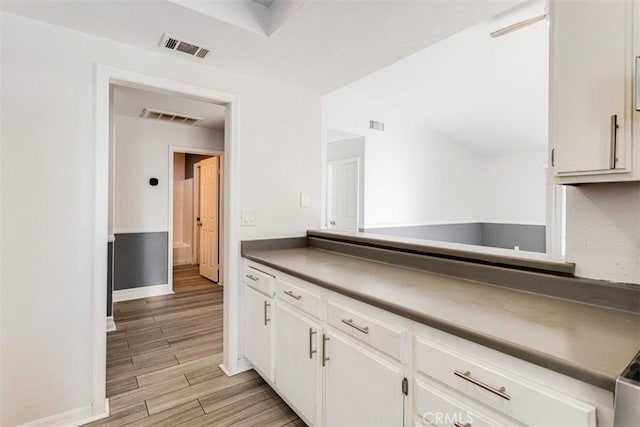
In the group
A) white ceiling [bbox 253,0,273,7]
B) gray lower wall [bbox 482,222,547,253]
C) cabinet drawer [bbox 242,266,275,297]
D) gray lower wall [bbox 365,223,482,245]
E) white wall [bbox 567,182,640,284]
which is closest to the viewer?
white wall [bbox 567,182,640,284]

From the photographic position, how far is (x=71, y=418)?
1870mm

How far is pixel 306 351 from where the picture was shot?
1.70 m

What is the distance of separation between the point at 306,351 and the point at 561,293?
47.7 inches

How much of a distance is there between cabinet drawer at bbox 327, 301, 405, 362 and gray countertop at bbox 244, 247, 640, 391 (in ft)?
0.29

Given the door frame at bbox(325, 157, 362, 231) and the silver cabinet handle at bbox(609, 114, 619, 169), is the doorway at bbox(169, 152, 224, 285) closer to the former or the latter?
the door frame at bbox(325, 157, 362, 231)

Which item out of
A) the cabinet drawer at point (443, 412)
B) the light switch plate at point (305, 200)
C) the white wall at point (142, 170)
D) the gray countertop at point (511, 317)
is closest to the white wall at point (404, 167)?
the light switch plate at point (305, 200)

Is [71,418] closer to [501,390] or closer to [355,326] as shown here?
[355,326]

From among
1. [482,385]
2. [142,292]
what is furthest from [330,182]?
[482,385]

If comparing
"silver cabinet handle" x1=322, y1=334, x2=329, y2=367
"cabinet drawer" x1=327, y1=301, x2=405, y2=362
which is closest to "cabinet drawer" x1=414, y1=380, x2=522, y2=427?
"cabinet drawer" x1=327, y1=301, x2=405, y2=362

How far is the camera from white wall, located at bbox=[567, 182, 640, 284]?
1133 millimetres

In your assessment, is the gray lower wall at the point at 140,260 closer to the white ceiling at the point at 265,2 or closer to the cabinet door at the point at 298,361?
the cabinet door at the point at 298,361

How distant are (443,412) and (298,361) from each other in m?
0.91

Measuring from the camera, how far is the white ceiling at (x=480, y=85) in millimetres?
3453

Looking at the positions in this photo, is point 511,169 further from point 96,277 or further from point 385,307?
point 96,277
